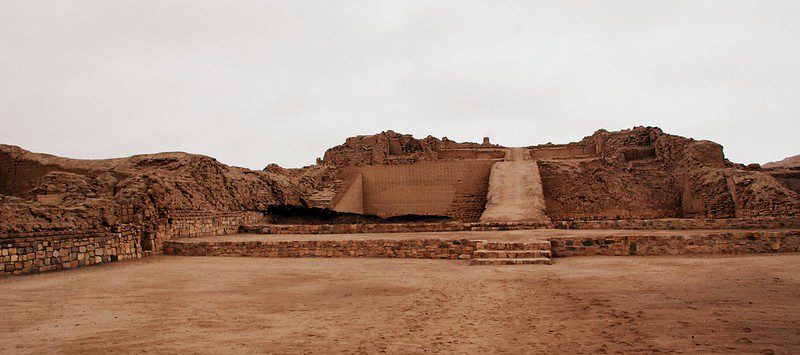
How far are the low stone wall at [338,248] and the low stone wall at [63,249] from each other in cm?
107

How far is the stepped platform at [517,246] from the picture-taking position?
7.88 metres

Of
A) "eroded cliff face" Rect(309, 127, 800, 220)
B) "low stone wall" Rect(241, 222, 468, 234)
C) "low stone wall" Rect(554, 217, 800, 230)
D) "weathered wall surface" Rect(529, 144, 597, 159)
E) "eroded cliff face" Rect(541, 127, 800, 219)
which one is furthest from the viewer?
"weathered wall surface" Rect(529, 144, 597, 159)

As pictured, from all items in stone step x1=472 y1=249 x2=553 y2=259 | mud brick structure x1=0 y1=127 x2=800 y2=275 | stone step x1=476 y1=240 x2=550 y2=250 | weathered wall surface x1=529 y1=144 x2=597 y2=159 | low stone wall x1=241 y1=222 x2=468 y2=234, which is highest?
weathered wall surface x1=529 y1=144 x2=597 y2=159

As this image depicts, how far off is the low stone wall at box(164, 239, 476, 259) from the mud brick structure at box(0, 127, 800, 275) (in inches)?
1.0

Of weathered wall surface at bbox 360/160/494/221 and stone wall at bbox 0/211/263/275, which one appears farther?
weathered wall surface at bbox 360/160/494/221

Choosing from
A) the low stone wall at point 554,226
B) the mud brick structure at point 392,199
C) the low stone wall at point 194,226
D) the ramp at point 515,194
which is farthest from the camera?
the ramp at point 515,194

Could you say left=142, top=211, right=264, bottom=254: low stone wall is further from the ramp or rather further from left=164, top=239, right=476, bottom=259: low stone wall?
the ramp

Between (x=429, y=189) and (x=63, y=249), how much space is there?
1090 cm

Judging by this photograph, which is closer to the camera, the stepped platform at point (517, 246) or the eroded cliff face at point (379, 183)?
the stepped platform at point (517, 246)

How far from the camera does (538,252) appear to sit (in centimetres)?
788

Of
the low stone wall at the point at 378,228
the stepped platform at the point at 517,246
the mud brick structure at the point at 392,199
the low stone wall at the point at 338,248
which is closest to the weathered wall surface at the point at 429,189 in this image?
the mud brick structure at the point at 392,199

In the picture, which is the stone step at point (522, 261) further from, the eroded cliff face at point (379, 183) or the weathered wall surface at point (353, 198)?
the weathered wall surface at point (353, 198)

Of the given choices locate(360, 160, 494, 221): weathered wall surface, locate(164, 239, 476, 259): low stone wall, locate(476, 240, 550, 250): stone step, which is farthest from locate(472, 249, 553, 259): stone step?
locate(360, 160, 494, 221): weathered wall surface

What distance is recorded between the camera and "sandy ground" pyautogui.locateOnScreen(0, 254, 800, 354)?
342cm
